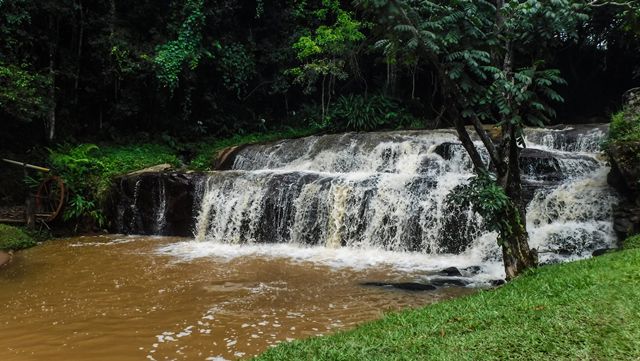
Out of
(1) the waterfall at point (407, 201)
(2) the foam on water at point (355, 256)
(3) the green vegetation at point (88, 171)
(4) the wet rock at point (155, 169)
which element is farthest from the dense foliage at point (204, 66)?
(2) the foam on water at point (355, 256)

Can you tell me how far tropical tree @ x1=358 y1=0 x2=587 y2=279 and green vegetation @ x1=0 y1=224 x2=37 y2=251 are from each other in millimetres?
10367

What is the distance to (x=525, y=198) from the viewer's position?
10.2 m

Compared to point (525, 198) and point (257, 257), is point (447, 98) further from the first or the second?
point (257, 257)

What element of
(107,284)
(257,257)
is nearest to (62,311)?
(107,284)

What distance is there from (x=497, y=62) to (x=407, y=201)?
4598 mm

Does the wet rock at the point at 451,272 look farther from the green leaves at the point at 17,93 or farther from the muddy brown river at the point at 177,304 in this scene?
the green leaves at the point at 17,93

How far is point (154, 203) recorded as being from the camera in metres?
14.1

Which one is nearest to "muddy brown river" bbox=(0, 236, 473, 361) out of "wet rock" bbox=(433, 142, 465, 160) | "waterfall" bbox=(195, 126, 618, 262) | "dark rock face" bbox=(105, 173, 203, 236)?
"waterfall" bbox=(195, 126, 618, 262)

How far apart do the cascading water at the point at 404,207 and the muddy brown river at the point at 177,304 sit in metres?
1.50

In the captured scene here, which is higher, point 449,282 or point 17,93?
point 17,93

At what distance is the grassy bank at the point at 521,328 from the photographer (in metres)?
3.49

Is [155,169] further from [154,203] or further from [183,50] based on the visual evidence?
[183,50]

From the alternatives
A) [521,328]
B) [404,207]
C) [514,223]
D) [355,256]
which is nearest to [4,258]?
[355,256]

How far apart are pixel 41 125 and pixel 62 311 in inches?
516
